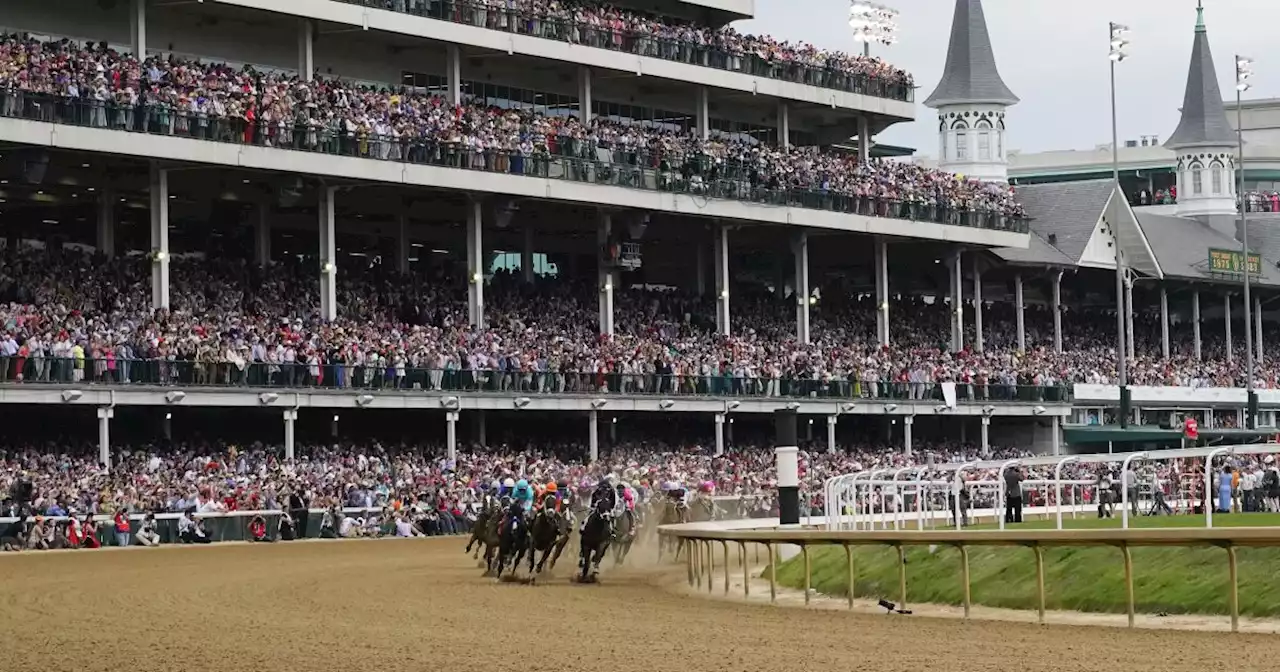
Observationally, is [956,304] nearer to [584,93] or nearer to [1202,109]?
[584,93]

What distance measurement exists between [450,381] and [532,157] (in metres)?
5.51

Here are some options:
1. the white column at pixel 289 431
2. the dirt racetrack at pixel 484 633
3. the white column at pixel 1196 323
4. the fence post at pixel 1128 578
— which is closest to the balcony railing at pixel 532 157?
the white column at pixel 289 431

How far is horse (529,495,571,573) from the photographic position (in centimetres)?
2364

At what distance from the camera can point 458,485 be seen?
39.4 metres

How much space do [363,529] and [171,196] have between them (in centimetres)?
963

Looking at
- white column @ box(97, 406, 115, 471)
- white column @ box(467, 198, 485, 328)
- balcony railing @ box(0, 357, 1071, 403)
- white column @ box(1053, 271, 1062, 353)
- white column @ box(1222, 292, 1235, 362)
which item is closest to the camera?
balcony railing @ box(0, 357, 1071, 403)

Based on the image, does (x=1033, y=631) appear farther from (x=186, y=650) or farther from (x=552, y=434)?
(x=552, y=434)

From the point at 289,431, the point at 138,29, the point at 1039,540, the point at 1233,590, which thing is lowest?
the point at 1233,590

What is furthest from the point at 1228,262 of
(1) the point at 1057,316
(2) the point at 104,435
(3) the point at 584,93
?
(2) the point at 104,435

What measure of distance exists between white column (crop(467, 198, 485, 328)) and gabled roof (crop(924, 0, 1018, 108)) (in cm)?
3155

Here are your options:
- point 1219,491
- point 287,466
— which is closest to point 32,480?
point 287,466

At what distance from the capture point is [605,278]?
46.9m

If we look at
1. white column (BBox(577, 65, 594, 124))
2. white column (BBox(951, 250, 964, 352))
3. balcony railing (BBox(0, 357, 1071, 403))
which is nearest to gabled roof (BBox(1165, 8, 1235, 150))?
white column (BBox(951, 250, 964, 352))

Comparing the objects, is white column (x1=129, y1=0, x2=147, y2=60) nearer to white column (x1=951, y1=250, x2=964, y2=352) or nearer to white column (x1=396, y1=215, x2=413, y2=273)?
white column (x1=396, y1=215, x2=413, y2=273)
